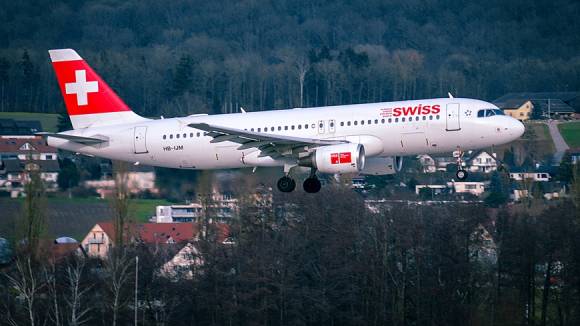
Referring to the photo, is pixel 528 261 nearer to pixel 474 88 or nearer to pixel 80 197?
pixel 80 197

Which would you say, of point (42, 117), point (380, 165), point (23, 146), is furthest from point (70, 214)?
point (42, 117)

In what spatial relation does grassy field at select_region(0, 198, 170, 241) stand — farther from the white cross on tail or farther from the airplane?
the airplane

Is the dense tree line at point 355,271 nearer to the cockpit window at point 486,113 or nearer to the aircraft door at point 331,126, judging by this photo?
the aircraft door at point 331,126

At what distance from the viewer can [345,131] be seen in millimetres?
44906

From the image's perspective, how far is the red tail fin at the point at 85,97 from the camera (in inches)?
1956

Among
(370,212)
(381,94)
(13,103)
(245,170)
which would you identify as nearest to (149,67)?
(13,103)

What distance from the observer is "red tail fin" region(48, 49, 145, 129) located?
49688 millimetres

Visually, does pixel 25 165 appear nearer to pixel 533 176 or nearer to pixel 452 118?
pixel 452 118

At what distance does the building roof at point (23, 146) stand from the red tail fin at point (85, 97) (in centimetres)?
2647

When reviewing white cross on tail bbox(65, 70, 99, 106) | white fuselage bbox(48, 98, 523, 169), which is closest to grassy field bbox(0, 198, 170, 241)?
white cross on tail bbox(65, 70, 99, 106)

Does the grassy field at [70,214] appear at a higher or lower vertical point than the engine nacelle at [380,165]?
lower

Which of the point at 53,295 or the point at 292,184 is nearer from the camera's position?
the point at 292,184

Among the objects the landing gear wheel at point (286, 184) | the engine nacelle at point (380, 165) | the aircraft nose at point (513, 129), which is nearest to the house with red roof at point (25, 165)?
the landing gear wheel at point (286, 184)

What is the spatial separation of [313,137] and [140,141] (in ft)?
24.3
